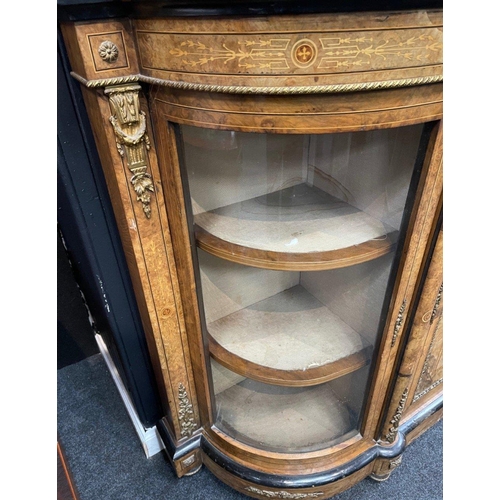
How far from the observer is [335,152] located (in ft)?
2.19

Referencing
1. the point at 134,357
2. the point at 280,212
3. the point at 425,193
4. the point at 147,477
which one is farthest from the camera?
the point at 147,477

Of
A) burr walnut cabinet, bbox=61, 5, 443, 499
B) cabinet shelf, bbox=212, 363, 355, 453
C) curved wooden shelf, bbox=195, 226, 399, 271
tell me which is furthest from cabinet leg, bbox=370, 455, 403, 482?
curved wooden shelf, bbox=195, 226, 399, 271

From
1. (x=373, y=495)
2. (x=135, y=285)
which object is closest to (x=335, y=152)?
(x=135, y=285)

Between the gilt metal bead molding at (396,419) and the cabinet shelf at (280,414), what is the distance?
0.33 ft

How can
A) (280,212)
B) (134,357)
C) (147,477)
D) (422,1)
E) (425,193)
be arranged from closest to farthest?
(422,1), (425,193), (280,212), (134,357), (147,477)

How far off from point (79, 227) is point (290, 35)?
1.83ft

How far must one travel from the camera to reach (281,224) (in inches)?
31.0

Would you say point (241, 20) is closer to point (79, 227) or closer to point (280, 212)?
point (280, 212)

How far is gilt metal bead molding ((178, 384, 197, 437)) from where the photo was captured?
1001 mm

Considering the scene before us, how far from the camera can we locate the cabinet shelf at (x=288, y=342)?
0.92 m

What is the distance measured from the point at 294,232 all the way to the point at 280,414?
1.92 feet

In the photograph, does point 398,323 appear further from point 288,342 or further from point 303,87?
point 303,87

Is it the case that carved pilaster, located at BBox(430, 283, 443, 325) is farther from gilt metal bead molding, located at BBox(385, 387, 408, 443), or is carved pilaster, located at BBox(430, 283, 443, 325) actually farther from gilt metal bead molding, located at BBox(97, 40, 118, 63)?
gilt metal bead molding, located at BBox(97, 40, 118, 63)

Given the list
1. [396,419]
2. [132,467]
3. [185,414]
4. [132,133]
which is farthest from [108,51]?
[132,467]
